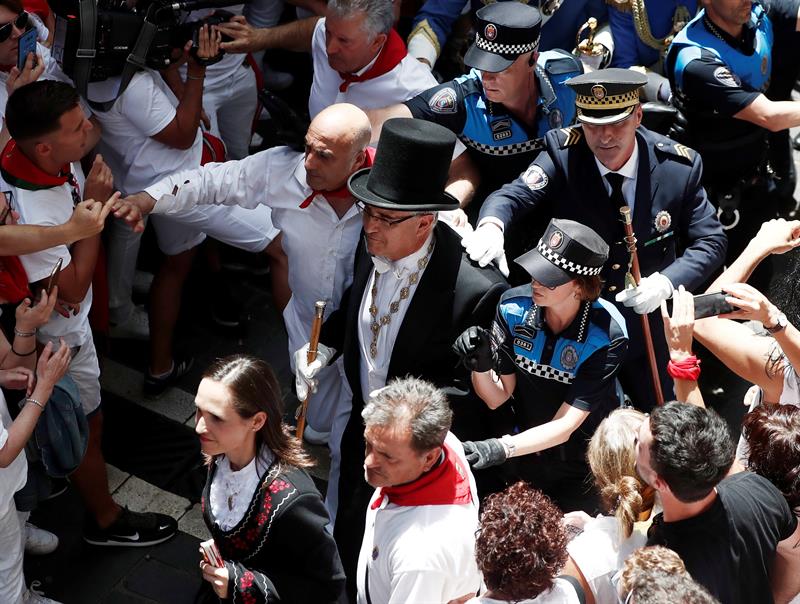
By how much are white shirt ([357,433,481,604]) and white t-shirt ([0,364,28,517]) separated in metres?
1.47

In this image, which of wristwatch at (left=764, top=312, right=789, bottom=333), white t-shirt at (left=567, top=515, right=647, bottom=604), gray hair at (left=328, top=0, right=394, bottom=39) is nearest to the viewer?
white t-shirt at (left=567, top=515, right=647, bottom=604)

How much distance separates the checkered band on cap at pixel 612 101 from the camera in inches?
164

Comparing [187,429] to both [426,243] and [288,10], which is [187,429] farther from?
[288,10]

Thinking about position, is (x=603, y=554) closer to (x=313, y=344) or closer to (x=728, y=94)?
(x=313, y=344)

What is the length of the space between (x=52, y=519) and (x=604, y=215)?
9.70 feet

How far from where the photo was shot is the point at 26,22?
4586 millimetres

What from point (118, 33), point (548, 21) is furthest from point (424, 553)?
point (548, 21)

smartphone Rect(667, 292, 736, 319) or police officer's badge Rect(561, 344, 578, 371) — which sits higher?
smartphone Rect(667, 292, 736, 319)

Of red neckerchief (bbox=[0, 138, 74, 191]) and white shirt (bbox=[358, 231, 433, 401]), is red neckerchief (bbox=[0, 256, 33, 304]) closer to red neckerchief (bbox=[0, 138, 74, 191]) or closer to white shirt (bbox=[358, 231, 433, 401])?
red neckerchief (bbox=[0, 138, 74, 191])

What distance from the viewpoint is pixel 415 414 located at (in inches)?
127

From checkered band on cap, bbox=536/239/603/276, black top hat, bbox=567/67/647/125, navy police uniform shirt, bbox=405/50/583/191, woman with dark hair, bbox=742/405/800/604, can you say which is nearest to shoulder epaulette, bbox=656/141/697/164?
black top hat, bbox=567/67/647/125

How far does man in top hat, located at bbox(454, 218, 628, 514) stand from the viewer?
3.73 m

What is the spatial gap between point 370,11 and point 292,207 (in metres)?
1.18

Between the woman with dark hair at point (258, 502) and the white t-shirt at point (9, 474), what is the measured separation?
2.69ft
